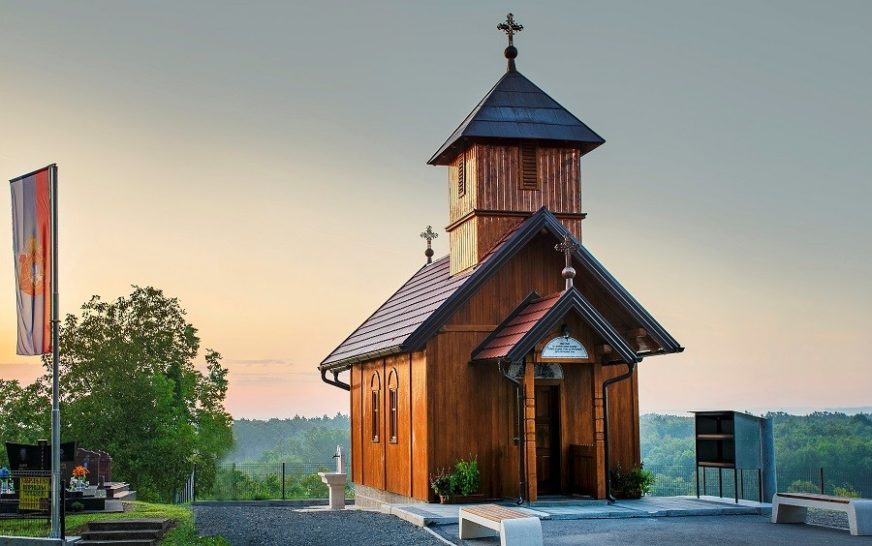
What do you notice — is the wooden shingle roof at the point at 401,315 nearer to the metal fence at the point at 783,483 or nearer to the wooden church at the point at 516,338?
the wooden church at the point at 516,338

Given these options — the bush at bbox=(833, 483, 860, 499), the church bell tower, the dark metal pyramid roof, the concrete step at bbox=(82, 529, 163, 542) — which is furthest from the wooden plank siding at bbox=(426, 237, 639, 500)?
the concrete step at bbox=(82, 529, 163, 542)

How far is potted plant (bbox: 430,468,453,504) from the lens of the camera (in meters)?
21.3

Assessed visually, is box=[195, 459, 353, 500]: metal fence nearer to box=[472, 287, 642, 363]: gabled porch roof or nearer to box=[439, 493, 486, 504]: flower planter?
box=[439, 493, 486, 504]: flower planter

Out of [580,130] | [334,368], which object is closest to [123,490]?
[334,368]

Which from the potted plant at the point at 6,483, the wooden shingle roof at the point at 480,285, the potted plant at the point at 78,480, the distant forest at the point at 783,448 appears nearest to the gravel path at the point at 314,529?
the potted plant at the point at 78,480

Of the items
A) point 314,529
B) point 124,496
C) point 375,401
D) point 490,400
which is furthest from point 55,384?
point 375,401

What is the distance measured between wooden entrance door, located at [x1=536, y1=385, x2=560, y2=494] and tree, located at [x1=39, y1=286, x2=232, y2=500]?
15359 millimetres

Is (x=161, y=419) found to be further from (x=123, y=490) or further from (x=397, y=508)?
(x=397, y=508)

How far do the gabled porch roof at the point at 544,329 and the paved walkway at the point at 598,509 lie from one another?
2725mm

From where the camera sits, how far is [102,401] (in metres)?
34.6

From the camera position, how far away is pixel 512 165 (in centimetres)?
2384

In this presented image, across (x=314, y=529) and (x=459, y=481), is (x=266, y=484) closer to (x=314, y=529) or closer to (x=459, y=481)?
(x=459, y=481)

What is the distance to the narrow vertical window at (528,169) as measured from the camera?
940 inches

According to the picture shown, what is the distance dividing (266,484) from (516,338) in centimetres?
1883
